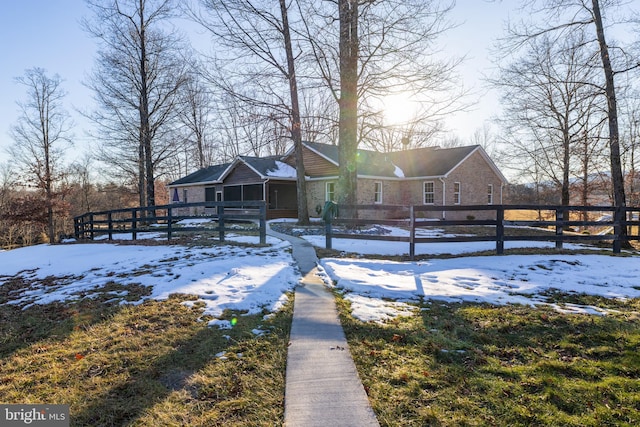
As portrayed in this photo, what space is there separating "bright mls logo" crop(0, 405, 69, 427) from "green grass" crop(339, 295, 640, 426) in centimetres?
227

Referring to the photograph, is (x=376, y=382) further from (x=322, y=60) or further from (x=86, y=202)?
(x=86, y=202)

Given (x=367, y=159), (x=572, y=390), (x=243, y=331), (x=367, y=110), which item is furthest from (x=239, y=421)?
(x=367, y=159)

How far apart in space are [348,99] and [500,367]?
12.0 metres

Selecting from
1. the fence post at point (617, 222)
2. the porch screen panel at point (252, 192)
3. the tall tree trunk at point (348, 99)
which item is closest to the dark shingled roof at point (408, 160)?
the porch screen panel at point (252, 192)

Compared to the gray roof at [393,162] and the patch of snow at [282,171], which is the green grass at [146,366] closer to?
the gray roof at [393,162]

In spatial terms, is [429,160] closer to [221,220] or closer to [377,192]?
[377,192]

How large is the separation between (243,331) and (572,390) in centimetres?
312

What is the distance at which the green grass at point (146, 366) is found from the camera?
8.87 feet

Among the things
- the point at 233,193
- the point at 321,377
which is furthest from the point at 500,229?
the point at 233,193

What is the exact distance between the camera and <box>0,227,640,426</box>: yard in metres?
2.74

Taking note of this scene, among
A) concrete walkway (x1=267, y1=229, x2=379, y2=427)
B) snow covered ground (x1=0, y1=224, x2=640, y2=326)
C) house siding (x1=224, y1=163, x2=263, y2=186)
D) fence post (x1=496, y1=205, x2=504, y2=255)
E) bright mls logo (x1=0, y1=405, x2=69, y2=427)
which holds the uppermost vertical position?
house siding (x1=224, y1=163, x2=263, y2=186)

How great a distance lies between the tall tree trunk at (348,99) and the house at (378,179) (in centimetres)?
751

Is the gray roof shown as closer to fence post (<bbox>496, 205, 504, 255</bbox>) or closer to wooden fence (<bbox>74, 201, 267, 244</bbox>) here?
wooden fence (<bbox>74, 201, 267, 244</bbox>)

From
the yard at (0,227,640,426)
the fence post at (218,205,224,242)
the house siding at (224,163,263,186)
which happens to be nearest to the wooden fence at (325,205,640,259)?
the yard at (0,227,640,426)
